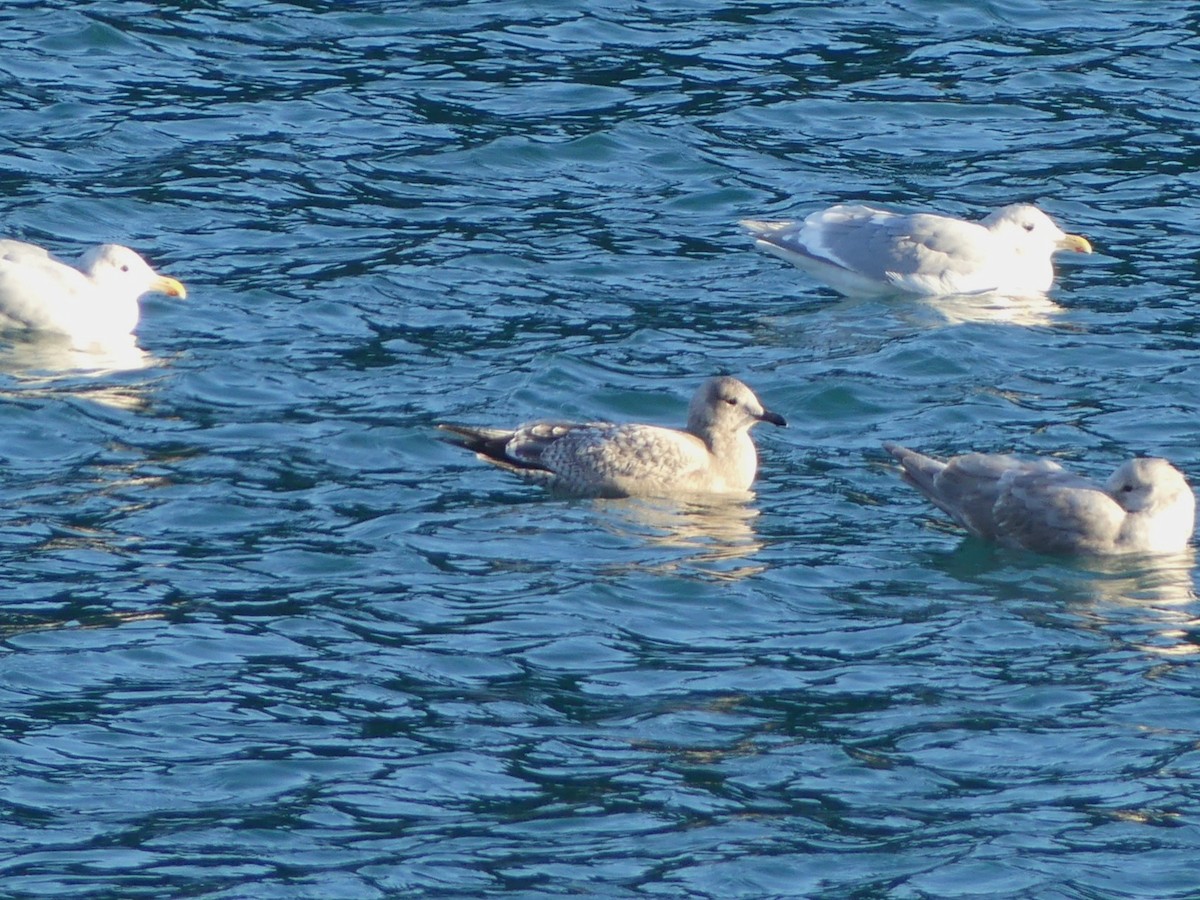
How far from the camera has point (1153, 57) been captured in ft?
59.6

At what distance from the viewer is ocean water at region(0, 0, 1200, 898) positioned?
8.14 metres

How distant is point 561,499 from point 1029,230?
4558 mm

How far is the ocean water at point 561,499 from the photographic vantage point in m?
8.14

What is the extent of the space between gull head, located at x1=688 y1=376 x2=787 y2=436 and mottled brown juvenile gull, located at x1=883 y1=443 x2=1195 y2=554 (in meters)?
1.06

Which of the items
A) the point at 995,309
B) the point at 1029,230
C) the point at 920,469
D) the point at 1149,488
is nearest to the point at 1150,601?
the point at 1149,488

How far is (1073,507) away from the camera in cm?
1083

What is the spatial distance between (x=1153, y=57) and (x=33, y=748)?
478 inches

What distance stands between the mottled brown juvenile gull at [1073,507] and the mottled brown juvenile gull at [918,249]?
366 centimetres

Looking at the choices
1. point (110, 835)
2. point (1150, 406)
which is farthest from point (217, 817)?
point (1150, 406)

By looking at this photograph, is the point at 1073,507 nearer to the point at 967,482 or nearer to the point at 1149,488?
the point at 1149,488

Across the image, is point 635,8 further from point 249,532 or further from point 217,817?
point 217,817

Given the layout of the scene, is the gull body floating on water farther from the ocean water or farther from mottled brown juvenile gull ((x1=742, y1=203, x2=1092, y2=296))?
mottled brown juvenile gull ((x1=742, y1=203, x2=1092, y2=296))

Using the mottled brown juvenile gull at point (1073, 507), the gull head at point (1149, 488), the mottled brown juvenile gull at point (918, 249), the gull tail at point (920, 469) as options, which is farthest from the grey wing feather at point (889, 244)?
the gull head at point (1149, 488)

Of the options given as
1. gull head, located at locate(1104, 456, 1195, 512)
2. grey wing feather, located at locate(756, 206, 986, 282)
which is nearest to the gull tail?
gull head, located at locate(1104, 456, 1195, 512)
